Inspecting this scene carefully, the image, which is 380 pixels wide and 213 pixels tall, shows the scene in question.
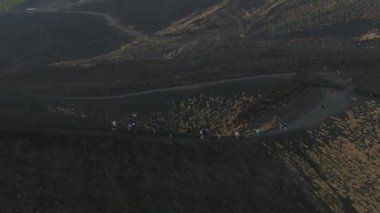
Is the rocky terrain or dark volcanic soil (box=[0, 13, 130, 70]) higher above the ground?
the rocky terrain

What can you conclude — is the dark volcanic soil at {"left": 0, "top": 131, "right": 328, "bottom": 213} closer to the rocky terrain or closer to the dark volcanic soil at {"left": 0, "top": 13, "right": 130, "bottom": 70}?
the rocky terrain

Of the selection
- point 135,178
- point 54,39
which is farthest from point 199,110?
point 54,39

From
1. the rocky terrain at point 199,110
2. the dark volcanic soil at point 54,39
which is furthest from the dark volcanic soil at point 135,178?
the dark volcanic soil at point 54,39

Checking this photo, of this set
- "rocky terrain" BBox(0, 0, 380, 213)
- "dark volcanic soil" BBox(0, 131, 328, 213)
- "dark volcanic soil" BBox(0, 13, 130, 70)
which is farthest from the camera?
"dark volcanic soil" BBox(0, 13, 130, 70)

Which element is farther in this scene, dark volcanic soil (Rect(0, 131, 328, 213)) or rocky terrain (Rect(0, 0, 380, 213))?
rocky terrain (Rect(0, 0, 380, 213))

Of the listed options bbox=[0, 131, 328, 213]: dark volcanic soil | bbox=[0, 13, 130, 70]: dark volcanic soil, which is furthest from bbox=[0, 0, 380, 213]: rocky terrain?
bbox=[0, 13, 130, 70]: dark volcanic soil

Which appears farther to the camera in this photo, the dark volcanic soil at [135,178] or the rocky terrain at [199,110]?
the rocky terrain at [199,110]

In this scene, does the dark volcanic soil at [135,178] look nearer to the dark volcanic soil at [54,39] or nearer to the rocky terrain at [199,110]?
the rocky terrain at [199,110]

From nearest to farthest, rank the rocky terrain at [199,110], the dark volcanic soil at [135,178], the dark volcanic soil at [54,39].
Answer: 1. the dark volcanic soil at [135,178]
2. the rocky terrain at [199,110]
3. the dark volcanic soil at [54,39]

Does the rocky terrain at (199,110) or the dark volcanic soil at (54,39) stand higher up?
the rocky terrain at (199,110)

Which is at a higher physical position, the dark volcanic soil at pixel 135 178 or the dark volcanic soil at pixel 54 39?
the dark volcanic soil at pixel 135 178

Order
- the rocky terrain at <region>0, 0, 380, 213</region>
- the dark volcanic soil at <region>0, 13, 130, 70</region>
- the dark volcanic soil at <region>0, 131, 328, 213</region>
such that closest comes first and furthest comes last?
1. the dark volcanic soil at <region>0, 131, 328, 213</region>
2. the rocky terrain at <region>0, 0, 380, 213</region>
3. the dark volcanic soil at <region>0, 13, 130, 70</region>

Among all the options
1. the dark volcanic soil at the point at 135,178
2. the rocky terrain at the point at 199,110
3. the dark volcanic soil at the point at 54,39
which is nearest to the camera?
the dark volcanic soil at the point at 135,178
